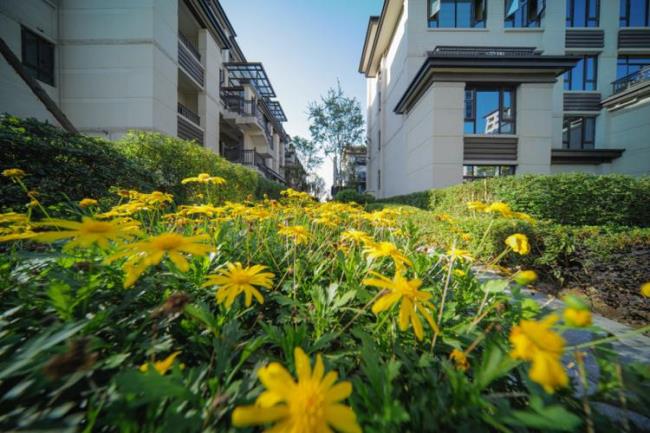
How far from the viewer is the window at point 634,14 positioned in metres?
15.0

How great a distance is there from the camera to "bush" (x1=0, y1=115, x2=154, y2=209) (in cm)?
256

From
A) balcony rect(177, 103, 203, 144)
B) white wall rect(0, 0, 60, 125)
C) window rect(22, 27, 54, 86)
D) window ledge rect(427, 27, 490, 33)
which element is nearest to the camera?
white wall rect(0, 0, 60, 125)

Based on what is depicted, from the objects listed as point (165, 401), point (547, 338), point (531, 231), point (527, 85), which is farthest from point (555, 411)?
point (527, 85)

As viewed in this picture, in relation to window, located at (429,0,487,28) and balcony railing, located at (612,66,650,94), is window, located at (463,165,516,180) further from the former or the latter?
balcony railing, located at (612,66,650,94)

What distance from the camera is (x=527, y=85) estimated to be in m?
9.87

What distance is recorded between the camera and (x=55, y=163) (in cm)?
286

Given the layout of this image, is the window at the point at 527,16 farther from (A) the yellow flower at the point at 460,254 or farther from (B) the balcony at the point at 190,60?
(A) the yellow flower at the point at 460,254

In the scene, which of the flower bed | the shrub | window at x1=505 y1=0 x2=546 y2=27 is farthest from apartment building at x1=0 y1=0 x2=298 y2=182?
window at x1=505 y1=0 x2=546 y2=27

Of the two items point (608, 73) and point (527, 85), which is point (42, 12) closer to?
point (527, 85)

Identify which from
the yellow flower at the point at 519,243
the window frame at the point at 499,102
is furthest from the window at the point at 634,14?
the yellow flower at the point at 519,243

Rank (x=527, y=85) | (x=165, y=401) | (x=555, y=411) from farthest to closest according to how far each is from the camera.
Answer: (x=527, y=85) → (x=165, y=401) → (x=555, y=411)

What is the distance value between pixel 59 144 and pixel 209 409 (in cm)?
380

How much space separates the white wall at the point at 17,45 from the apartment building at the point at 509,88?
42.5 ft

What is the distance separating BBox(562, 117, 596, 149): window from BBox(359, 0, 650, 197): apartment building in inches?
1.9
